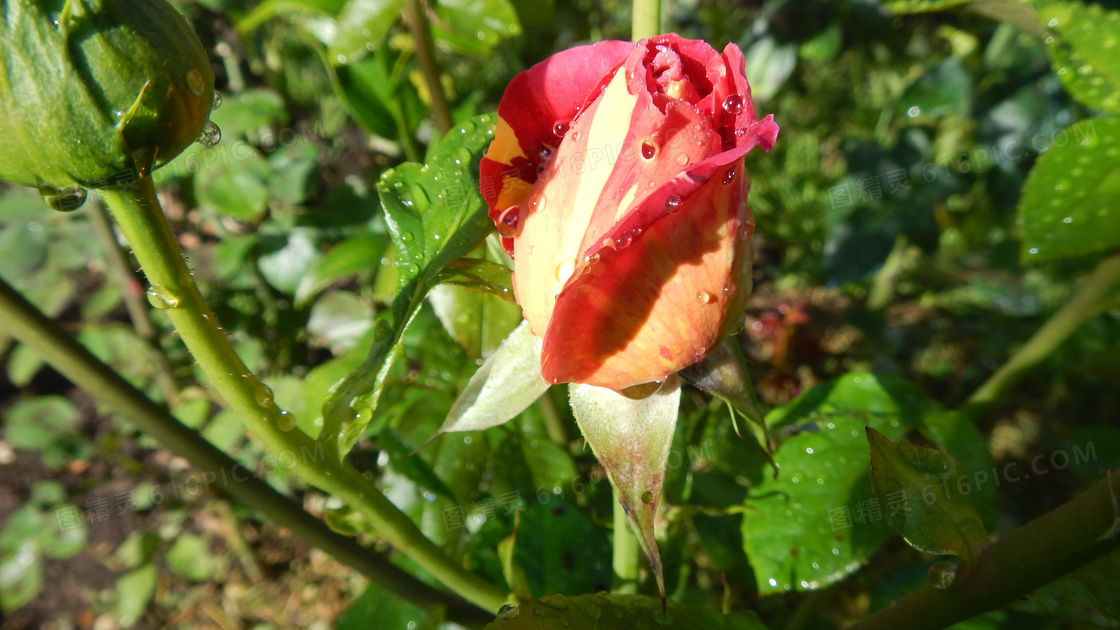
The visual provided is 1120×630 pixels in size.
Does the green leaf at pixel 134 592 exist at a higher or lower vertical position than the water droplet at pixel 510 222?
lower

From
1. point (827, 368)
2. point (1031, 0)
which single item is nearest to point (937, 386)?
point (827, 368)

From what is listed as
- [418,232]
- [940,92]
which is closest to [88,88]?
[418,232]

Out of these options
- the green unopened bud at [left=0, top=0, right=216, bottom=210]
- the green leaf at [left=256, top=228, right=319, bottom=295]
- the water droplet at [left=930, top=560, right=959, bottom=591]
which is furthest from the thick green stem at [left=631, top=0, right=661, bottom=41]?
the green leaf at [left=256, top=228, right=319, bottom=295]

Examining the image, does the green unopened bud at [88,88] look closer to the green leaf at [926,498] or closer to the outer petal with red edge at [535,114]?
the outer petal with red edge at [535,114]

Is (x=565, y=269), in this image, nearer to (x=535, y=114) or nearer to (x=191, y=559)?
(x=535, y=114)

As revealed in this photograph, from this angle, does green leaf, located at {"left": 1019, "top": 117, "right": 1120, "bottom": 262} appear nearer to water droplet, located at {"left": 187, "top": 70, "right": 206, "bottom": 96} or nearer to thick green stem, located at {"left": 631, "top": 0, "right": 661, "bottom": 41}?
thick green stem, located at {"left": 631, "top": 0, "right": 661, "bottom": 41}

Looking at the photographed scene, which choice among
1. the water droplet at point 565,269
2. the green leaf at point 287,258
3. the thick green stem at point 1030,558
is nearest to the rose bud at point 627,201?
the water droplet at point 565,269

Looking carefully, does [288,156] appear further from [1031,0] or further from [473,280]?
[1031,0]
